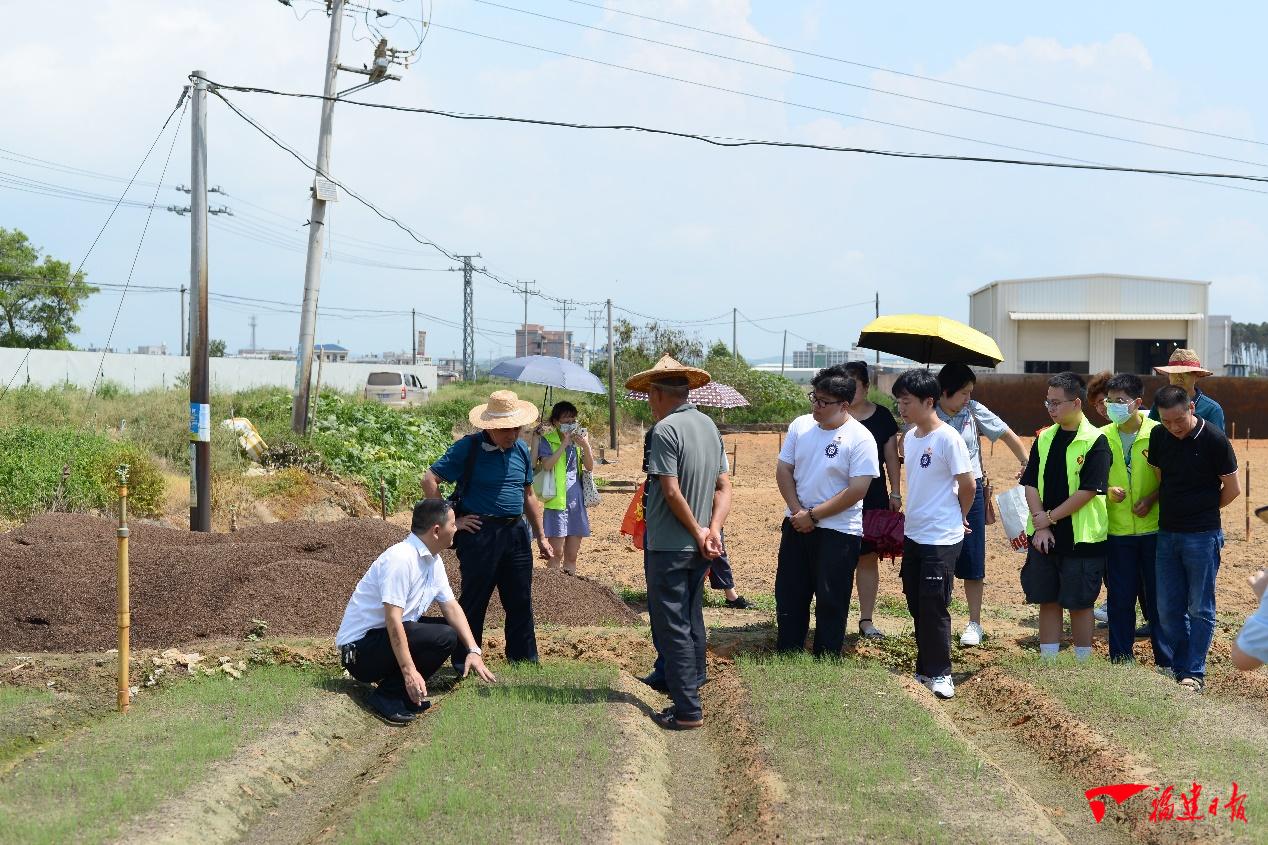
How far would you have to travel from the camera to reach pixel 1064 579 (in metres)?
8.08

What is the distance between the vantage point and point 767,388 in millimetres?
48531

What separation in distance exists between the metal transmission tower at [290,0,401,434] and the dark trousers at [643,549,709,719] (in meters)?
13.4

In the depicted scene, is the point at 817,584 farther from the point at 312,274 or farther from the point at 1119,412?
the point at 312,274

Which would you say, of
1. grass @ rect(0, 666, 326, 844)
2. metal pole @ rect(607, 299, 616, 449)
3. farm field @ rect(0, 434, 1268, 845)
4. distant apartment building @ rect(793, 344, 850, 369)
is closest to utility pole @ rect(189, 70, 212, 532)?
farm field @ rect(0, 434, 1268, 845)

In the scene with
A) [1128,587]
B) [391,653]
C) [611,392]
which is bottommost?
[391,653]

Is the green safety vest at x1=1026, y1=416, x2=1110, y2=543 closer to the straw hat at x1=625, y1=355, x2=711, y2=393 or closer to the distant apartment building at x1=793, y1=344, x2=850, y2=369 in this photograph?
the straw hat at x1=625, y1=355, x2=711, y2=393

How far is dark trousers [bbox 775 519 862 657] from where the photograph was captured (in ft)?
25.0

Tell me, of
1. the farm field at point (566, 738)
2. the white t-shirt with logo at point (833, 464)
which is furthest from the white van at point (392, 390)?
the white t-shirt with logo at point (833, 464)

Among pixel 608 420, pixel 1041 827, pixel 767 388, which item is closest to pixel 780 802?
pixel 1041 827

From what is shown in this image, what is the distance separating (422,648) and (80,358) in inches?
1388

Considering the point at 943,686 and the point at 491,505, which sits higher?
the point at 491,505

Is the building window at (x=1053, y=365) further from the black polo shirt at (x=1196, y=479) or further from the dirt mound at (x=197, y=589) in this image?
the black polo shirt at (x=1196, y=479)

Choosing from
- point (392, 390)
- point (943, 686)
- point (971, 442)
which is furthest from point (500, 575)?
point (392, 390)

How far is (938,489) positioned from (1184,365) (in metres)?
3.02
